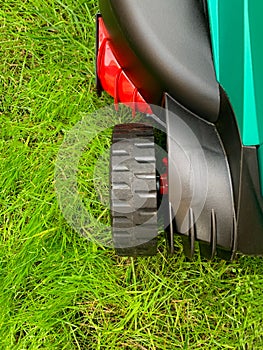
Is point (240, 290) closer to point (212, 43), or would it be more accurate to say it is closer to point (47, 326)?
point (47, 326)

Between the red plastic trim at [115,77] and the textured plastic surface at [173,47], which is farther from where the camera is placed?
the red plastic trim at [115,77]

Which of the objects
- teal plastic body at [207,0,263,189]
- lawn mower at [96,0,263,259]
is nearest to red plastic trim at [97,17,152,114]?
lawn mower at [96,0,263,259]

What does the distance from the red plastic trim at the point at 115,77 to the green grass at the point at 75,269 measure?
0.16 metres

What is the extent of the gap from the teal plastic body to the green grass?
456mm

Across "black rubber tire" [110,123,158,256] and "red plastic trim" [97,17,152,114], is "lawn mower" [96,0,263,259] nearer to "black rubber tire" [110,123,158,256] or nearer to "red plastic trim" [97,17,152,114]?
"black rubber tire" [110,123,158,256]

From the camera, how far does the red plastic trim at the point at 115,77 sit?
4.68 ft

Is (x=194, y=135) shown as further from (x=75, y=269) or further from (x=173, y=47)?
(x=75, y=269)

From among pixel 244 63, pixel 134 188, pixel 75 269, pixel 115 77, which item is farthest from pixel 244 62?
pixel 75 269

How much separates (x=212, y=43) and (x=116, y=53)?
26cm

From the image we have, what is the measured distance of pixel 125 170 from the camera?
4.04 feet

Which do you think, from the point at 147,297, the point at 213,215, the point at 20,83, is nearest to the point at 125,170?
the point at 213,215

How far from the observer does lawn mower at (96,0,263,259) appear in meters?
1.14

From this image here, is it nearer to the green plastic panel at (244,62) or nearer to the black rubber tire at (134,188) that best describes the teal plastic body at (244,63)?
the green plastic panel at (244,62)

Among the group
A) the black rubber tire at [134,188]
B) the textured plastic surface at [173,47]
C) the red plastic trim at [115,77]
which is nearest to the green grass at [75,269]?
the red plastic trim at [115,77]
